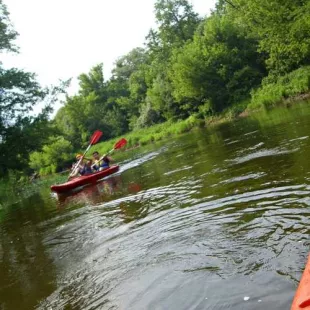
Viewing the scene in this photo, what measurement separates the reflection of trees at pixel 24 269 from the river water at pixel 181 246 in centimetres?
2

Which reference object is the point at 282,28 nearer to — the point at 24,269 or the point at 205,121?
the point at 205,121

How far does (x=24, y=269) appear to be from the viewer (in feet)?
20.2

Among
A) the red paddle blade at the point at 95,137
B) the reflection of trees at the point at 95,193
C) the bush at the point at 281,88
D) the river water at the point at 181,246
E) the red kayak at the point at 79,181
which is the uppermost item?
the red paddle blade at the point at 95,137

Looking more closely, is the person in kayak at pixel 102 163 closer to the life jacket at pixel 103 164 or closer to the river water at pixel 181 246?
the life jacket at pixel 103 164

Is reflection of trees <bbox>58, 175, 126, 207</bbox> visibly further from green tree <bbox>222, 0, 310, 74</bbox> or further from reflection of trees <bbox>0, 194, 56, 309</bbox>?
green tree <bbox>222, 0, 310, 74</bbox>

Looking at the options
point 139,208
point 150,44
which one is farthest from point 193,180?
point 150,44

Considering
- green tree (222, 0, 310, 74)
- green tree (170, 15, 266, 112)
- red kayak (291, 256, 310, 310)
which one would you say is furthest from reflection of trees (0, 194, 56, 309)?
green tree (170, 15, 266, 112)

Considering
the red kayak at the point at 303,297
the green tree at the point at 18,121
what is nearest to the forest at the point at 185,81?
the green tree at the point at 18,121

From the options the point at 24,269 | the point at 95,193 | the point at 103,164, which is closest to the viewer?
the point at 24,269

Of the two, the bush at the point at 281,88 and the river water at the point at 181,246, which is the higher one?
the bush at the point at 281,88

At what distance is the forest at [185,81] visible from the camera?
20000 millimetres

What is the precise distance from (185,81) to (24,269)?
29030 millimetres

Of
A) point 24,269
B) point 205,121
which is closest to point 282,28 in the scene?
point 205,121

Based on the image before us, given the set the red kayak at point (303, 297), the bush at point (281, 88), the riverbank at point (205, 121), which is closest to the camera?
the red kayak at point (303, 297)
